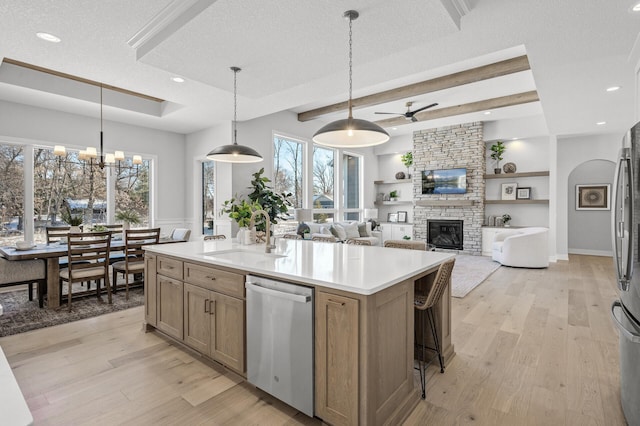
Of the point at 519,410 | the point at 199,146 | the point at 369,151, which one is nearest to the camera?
the point at 519,410

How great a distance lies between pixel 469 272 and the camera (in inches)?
234

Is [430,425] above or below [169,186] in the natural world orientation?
below

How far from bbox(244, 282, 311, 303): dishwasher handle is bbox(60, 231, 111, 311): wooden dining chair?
2746 mm

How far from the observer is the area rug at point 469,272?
4.87m

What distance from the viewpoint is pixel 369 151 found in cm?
1001

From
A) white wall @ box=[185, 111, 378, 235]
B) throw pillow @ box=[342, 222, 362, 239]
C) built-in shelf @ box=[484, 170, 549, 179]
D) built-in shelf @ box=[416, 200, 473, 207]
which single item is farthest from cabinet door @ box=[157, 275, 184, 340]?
built-in shelf @ box=[484, 170, 549, 179]

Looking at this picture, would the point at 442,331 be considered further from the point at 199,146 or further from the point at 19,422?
the point at 199,146

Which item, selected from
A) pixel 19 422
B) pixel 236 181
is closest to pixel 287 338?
pixel 19 422

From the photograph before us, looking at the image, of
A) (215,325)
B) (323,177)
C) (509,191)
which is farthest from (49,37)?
(509,191)

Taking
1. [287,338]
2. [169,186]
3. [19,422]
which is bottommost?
[287,338]

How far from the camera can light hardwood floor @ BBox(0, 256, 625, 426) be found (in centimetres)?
202

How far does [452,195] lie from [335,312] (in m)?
7.45

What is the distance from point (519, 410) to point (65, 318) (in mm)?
4303

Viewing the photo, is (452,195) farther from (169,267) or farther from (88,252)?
(88,252)
